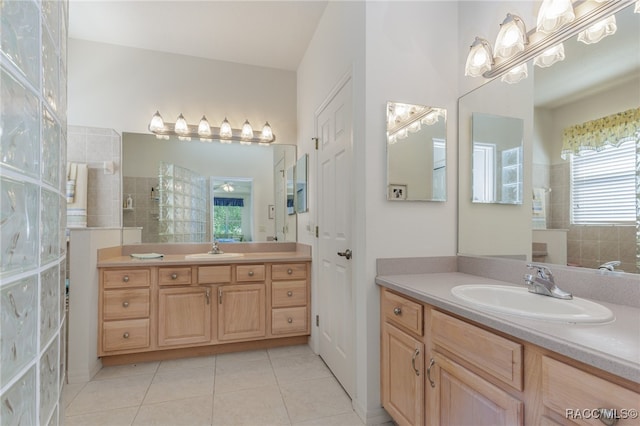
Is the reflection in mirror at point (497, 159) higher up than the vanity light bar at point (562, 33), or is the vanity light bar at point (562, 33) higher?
the vanity light bar at point (562, 33)

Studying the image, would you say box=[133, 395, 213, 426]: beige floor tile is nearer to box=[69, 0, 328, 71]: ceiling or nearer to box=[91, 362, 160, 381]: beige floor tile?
box=[91, 362, 160, 381]: beige floor tile

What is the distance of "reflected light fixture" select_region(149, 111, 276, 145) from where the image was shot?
2891 millimetres

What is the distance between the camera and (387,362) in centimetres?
162

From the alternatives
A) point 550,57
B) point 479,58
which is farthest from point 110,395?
point 550,57

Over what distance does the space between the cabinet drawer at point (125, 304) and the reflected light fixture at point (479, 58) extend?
2700mm

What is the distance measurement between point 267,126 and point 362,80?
166 centimetres

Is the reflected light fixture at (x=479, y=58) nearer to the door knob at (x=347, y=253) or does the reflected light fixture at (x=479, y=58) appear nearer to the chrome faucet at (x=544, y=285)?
the chrome faucet at (x=544, y=285)

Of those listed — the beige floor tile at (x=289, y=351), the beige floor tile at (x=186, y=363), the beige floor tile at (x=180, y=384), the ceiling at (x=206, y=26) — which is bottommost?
the beige floor tile at (x=289, y=351)

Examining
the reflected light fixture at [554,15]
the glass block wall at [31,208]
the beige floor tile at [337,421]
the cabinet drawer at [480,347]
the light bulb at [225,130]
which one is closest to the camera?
the glass block wall at [31,208]

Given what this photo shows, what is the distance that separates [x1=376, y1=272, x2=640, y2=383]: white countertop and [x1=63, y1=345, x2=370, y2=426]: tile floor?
1110 mm

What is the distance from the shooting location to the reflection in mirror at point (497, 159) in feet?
5.14

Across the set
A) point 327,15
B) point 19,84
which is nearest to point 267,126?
point 327,15

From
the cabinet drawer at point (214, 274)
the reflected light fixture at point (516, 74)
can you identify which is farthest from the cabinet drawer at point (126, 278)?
the reflected light fixture at point (516, 74)

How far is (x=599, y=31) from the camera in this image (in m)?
1.18
